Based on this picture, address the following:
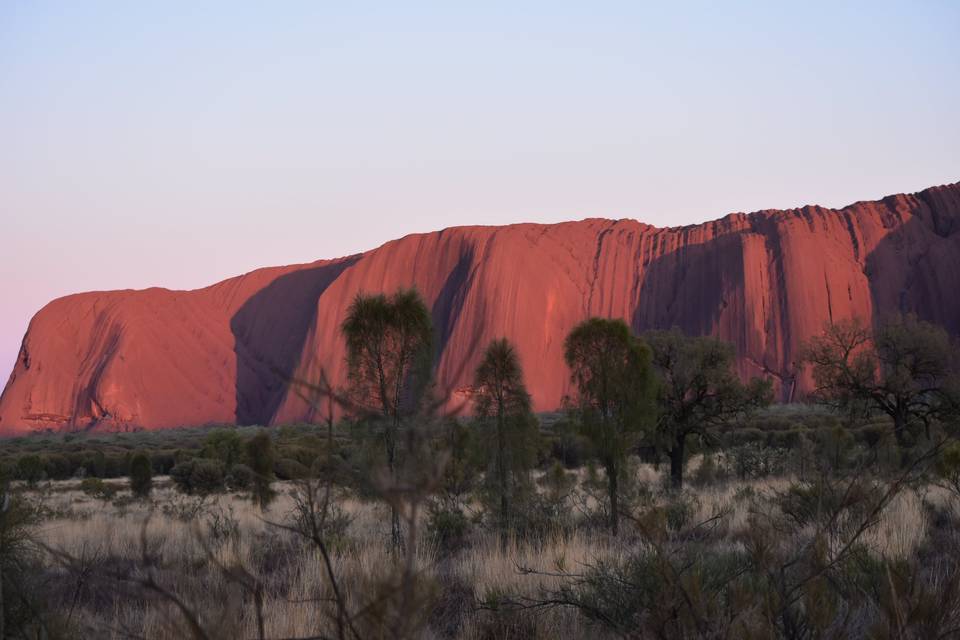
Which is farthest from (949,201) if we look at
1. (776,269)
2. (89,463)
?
(89,463)

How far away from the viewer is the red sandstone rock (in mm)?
75500

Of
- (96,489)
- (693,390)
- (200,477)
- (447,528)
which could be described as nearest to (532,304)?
(693,390)

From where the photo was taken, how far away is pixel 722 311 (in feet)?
254

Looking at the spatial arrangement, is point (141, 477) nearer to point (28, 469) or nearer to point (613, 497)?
point (28, 469)

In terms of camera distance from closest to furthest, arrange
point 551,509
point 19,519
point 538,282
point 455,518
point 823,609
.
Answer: point 823,609 → point 19,519 → point 455,518 → point 551,509 → point 538,282

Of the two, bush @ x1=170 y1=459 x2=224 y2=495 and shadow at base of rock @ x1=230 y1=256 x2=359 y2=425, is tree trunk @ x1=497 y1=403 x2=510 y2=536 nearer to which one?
bush @ x1=170 y1=459 x2=224 y2=495

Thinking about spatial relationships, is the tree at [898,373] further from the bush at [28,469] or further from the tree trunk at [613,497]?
the bush at [28,469]

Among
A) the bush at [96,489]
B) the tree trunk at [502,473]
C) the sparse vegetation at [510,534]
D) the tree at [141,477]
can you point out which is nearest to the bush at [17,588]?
the sparse vegetation at [510,534]

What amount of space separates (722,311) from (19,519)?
75949 mm

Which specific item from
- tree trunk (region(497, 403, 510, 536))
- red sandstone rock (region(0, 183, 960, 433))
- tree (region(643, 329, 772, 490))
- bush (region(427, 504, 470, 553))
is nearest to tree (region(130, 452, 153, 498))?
bush (region(427, 504, 470, 553))

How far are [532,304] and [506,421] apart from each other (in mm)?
69794

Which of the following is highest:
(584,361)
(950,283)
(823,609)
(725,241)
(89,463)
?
(725,241)

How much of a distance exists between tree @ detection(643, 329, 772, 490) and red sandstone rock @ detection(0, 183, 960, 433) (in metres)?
42.8

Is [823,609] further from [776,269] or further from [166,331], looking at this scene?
[166,331]
